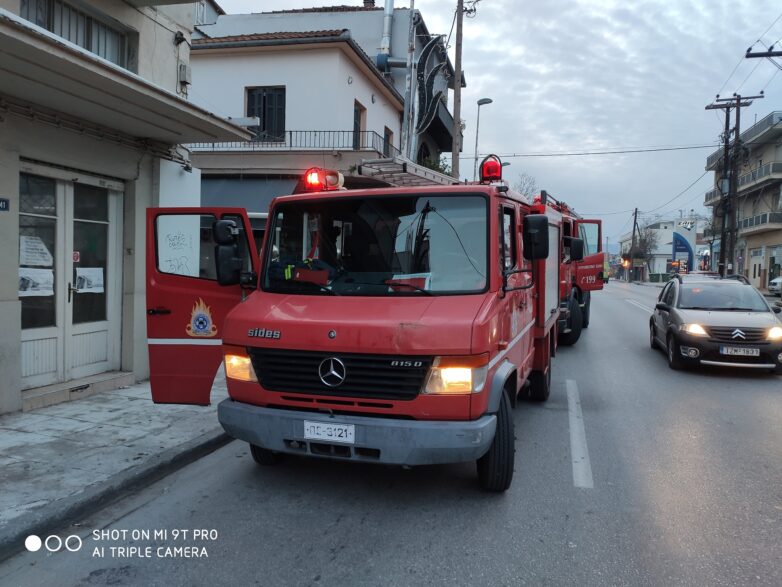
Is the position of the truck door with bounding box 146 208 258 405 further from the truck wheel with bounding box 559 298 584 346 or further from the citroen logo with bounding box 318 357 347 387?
the truck wheel with bounding box 559 298 584 346

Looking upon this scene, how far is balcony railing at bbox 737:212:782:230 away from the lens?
137 ft

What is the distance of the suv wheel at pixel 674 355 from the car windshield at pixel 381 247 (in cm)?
644

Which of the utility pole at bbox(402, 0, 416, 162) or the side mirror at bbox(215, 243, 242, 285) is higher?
the utility pole at bbox(402, 0, 416, 162)

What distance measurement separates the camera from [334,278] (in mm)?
4426

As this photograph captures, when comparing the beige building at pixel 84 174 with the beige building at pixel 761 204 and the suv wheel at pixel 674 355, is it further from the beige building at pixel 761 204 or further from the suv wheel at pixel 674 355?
the beige building at pixel 761 204

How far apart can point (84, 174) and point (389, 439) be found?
5.64 m

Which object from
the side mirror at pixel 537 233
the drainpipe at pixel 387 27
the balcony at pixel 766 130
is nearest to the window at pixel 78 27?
the side mirror at pixel 537 233

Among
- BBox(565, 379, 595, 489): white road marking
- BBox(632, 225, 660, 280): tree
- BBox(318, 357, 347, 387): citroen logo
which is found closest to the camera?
BBox(318, 357, 347, 387): citroen logo

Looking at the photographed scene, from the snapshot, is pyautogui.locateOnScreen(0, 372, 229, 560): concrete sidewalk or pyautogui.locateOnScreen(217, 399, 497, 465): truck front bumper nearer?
pyautogui.locateOnScreen(217, 399, 497, 465): truck front bumper

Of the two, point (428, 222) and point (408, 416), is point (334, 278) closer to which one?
point (428, 222)

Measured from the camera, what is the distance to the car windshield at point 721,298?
9477mm

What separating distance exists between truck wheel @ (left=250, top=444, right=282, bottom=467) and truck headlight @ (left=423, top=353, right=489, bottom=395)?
181 centimetres

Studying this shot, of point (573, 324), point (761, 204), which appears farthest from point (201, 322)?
point (761, 204)

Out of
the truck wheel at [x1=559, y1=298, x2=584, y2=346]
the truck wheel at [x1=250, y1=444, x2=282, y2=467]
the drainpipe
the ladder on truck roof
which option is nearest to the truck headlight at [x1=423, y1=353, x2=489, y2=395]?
the truck wheel at [x1=250, y1=444, x2=282, y2=467]
